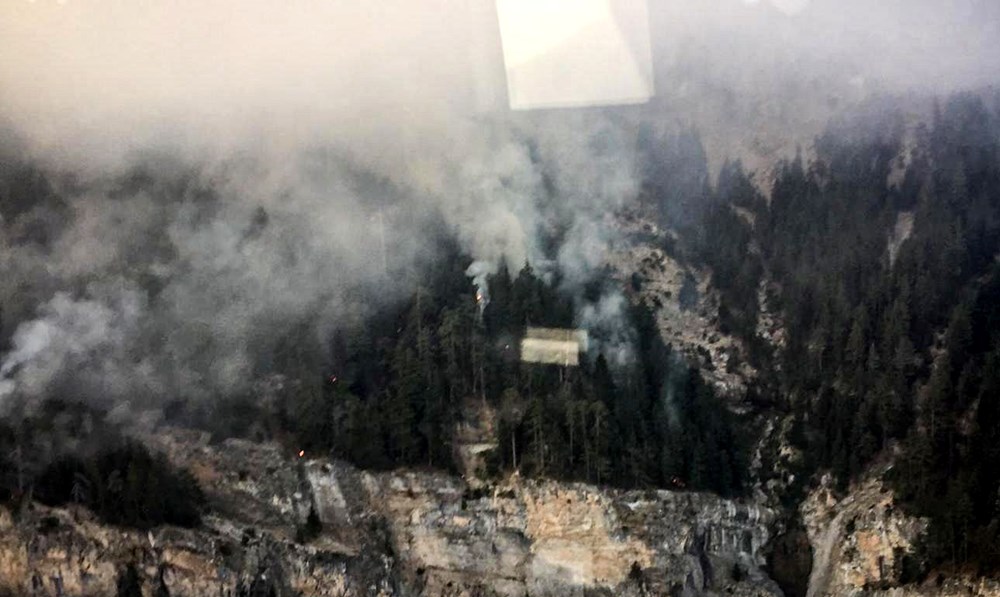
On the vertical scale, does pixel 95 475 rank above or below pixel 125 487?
above

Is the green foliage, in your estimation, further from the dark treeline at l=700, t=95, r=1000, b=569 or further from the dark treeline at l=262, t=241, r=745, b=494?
the dark treeline at l=700, t=95, r=1000, b=569

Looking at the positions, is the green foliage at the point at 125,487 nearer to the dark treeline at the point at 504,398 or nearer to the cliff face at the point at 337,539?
the cliff face at the point at 337,539

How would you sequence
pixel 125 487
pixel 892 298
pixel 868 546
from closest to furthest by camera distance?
pixel 868 546, pixel 892 298, pixel 125 487

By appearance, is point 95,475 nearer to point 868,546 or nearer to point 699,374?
point 699,374

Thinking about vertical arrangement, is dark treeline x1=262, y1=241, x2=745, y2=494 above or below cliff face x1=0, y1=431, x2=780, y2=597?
above

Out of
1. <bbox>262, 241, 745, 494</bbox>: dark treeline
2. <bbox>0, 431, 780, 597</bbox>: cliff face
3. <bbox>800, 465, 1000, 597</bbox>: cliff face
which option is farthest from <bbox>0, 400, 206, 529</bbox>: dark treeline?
<bbox>800, 465, 1000, 597</bbox>: cliff face

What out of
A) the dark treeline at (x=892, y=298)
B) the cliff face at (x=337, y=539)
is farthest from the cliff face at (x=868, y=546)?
the cliff face at (x=337, y=539)

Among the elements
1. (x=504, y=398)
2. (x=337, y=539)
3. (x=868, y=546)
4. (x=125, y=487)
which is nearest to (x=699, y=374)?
(x=504, y=398)
